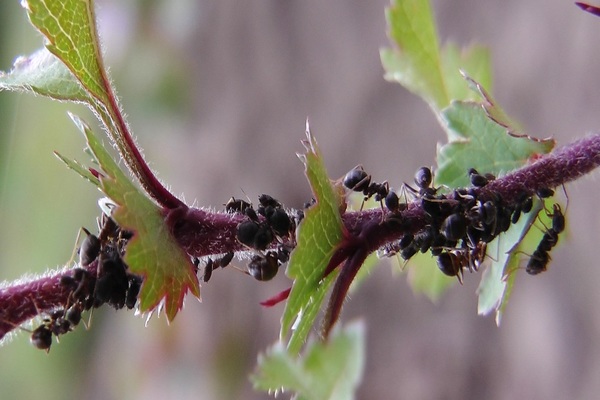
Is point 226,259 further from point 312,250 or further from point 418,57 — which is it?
point 418,57

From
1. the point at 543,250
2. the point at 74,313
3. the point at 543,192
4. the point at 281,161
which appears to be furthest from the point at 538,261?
the point at 281,161

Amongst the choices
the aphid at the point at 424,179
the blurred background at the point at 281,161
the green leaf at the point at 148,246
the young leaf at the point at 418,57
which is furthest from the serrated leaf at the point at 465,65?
the green leaf at the point at 148,246

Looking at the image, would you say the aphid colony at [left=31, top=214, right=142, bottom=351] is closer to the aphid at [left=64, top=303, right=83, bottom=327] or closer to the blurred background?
the aphid at [left=64, top=303, right=83, bottom=327]

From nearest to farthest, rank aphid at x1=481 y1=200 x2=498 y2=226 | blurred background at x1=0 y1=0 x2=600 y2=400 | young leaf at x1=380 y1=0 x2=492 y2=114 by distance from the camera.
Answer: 1. aphid at x1=481 y1=200 x2=498 y2=226
2. young leaf at x1=380 y1=0 x2=492 y2=114
3. blurred background at x1=0 y1=0 x2=600 y2=400

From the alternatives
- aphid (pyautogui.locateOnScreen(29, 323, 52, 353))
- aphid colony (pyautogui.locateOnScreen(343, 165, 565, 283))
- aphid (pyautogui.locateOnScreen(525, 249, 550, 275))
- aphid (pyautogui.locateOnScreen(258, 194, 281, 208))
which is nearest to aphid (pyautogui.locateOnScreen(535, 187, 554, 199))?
aphid colony (pyautogui.locateOnScreen(343, 165, 565, 283))

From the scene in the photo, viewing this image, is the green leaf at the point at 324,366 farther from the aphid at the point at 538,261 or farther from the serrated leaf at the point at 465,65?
the serrated leaf at the point at 465,65

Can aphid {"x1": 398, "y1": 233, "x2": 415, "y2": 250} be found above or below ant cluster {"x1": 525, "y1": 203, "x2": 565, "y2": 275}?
below
